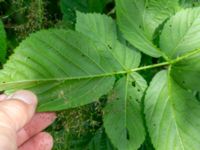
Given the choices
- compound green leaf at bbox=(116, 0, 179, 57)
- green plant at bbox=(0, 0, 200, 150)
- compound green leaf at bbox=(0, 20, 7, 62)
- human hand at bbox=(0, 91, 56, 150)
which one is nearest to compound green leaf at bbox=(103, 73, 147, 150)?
green plant at bbox=(0, 0, 200, 150)

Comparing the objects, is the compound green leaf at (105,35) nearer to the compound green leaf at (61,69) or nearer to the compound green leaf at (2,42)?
the compound green leaf at (61,69)

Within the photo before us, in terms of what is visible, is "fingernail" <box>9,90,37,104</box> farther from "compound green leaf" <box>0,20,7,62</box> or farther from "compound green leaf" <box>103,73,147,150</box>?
"compound green leaf" <box>0,20,7,62</box>

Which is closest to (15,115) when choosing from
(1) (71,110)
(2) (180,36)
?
(1) (71,110)

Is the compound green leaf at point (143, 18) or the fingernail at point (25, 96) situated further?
the compound green leaf at point (143, 18)

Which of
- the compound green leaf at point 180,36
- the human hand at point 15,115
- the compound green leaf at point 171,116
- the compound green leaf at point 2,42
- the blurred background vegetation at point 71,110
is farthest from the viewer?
the compound green leaf at point 2,42

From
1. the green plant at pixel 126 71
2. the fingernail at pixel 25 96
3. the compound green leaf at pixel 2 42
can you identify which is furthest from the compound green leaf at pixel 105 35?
the compound green leaf at pixel 2 42

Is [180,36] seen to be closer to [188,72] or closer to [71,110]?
[188,72]
